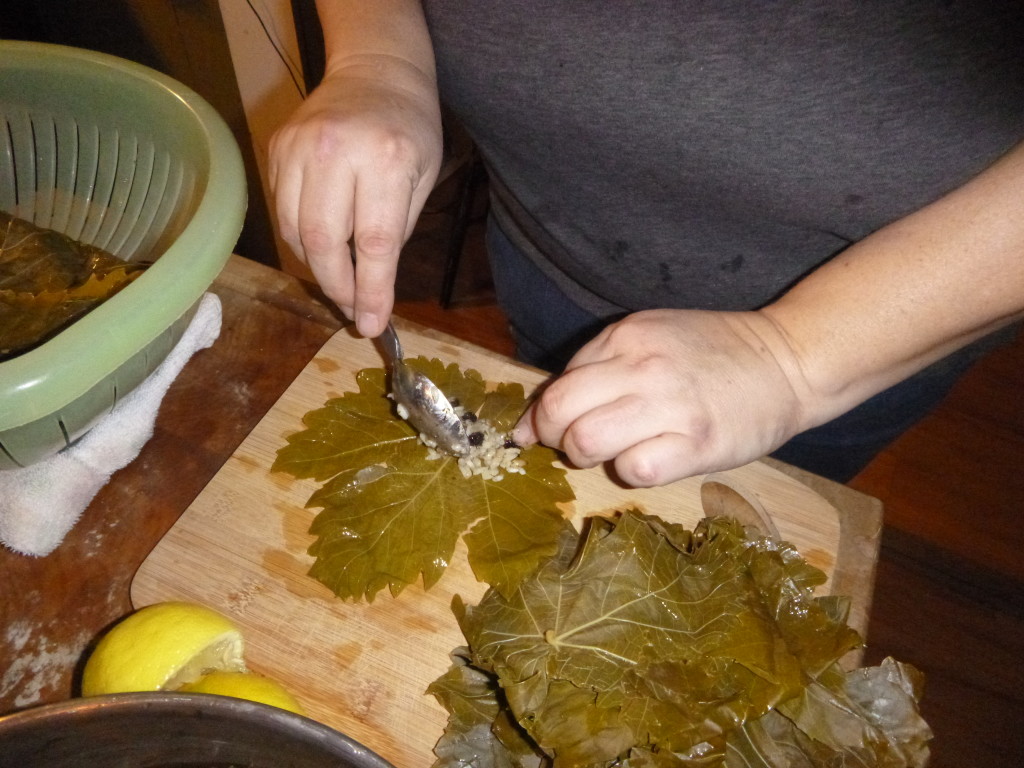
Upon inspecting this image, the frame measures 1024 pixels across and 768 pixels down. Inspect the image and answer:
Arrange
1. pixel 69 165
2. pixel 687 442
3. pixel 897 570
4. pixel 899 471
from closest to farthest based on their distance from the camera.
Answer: pixel 687 442 → pixel 69 165 → pixel 897 570 → pixel 899 471

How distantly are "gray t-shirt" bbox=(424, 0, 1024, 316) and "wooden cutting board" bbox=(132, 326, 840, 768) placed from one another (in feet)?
1.14

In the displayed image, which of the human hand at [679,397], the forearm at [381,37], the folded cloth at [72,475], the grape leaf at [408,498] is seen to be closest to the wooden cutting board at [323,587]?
the grape leaf at [408,498]

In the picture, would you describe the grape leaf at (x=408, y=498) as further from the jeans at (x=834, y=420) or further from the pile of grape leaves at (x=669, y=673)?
the jeans at (x=834, y=420)

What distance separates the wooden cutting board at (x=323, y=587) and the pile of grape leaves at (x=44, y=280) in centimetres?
31

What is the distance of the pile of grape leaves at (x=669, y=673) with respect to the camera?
894mm

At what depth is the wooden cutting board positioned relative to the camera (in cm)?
93

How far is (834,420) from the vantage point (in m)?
1.27

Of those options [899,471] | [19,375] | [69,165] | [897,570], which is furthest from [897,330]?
[899,471]

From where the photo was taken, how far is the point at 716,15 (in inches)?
34.4

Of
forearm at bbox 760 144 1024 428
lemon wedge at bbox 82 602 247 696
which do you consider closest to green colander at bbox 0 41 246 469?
lemon wedge at bbox 82 602 247 696

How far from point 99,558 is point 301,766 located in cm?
56

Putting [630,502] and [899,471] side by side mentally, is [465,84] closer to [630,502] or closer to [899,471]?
[630,502]

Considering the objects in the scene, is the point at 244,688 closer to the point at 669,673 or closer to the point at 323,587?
the point at 323,587

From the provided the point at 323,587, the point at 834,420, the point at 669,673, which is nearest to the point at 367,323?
the point at 323,587
